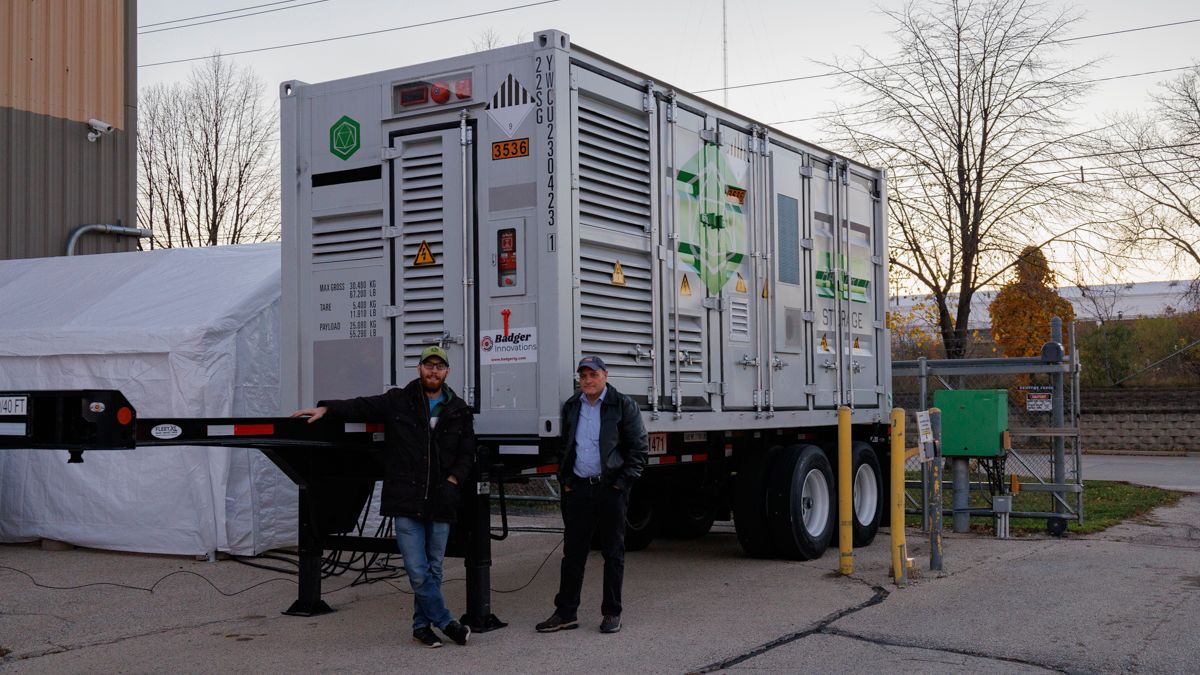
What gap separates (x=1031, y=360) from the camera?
13.4 m

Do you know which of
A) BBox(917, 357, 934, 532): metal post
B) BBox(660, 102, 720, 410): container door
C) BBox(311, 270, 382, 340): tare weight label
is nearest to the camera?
BBox(311, 270, 382, 340): tare weight label

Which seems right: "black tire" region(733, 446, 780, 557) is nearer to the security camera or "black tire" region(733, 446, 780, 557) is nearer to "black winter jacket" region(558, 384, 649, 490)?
"black winter jacket" region(558, 384, 649, 490)

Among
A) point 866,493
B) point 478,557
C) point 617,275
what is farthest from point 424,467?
point 866,493

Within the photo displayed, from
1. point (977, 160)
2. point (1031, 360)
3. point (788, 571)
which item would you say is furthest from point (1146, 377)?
point (788, 571)

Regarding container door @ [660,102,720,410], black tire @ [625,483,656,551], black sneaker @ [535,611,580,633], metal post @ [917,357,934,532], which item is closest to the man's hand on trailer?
black sneaker @ [535,611,580,633]

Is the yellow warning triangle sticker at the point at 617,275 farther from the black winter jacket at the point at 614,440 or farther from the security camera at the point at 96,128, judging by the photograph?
the security camera at the point at 96,128

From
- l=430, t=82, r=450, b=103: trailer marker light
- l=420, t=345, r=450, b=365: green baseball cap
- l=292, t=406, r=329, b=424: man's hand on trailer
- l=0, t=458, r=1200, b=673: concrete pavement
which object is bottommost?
l=0, t=458, r=1200, b=673: concrete pavement

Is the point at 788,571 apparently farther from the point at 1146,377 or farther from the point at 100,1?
the point at 1146,377

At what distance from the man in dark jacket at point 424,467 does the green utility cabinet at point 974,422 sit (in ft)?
23.8

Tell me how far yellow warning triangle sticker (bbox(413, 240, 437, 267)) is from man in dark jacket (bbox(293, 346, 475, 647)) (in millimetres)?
988


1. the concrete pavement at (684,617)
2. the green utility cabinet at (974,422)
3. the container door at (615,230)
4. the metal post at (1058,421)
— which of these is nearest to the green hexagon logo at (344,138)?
the container door at (615,230)

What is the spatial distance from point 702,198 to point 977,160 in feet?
43.8

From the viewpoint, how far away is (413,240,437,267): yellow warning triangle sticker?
848cm

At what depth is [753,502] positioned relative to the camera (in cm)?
1119
